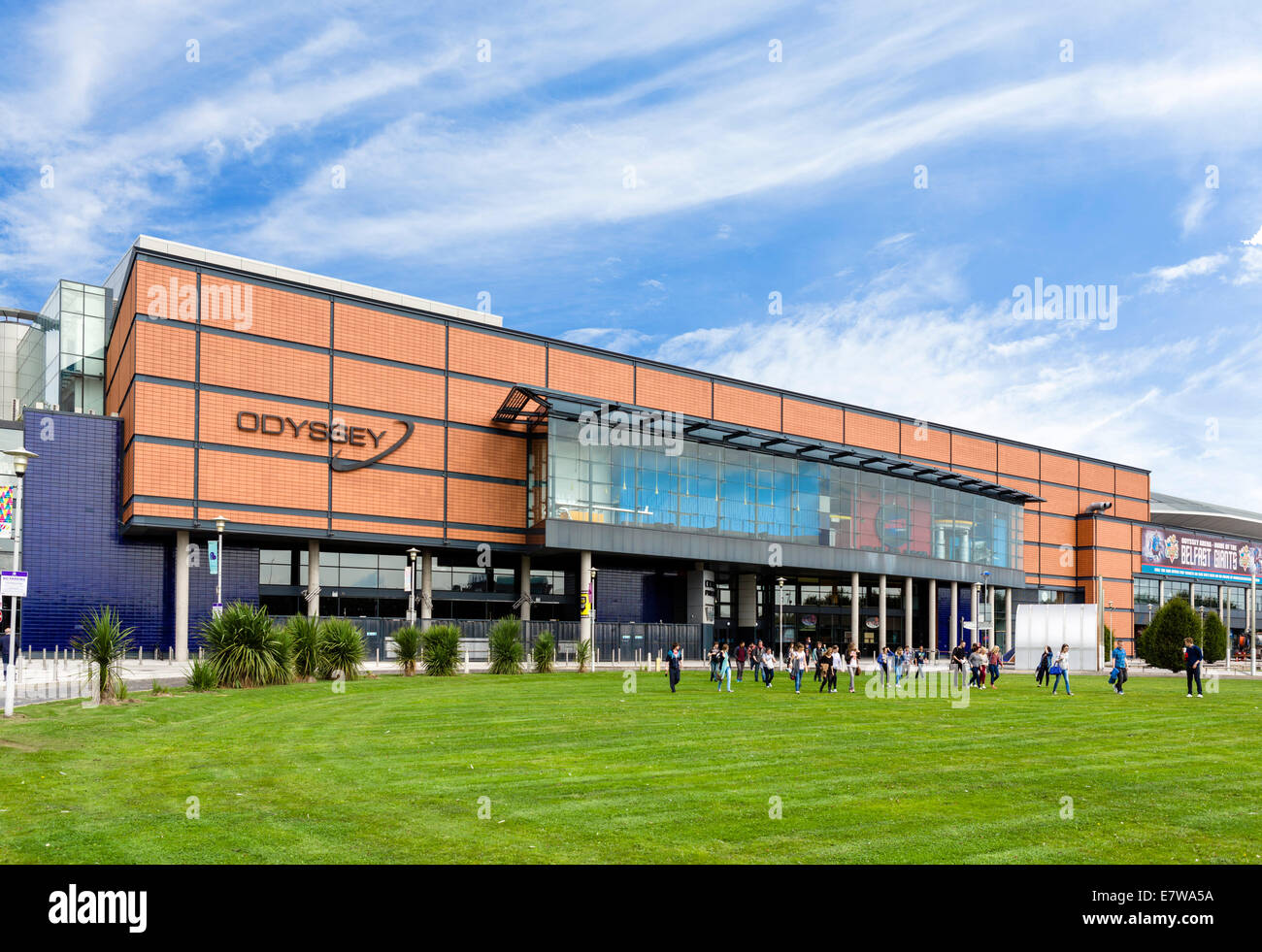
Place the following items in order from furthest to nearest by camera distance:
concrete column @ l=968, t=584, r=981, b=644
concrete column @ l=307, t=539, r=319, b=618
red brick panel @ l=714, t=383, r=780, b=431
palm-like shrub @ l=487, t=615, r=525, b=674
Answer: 1. concrete column @ l=968, t=584, r=981, b=644
2. red brick panel @ l=714, t=383, r=780, b=431
3. concrete column @ l=307, t=539, r=319, b=618
4. palm-like shrub @ l=487, t=615, r=525, b=674

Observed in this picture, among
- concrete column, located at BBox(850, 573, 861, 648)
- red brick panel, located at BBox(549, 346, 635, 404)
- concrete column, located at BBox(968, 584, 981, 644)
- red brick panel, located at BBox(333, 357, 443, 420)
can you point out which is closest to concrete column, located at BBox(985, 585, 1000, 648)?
concrete column, located at BBox(968, 584, 981, 644)

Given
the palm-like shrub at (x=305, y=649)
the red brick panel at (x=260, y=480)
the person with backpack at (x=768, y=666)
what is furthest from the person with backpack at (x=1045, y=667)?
the red brick panel at (x=260, y=480)

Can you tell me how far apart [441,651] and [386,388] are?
19260 mm

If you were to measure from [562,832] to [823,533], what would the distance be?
179 ft

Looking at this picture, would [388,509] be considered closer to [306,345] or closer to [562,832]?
[306,345]

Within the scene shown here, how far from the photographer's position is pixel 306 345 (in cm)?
4741

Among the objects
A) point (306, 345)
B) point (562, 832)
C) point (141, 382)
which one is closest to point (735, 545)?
point (306, 345)

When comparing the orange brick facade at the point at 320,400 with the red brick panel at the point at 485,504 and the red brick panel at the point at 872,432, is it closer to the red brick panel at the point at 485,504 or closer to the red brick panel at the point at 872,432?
the red brick panel at the point at 485,504

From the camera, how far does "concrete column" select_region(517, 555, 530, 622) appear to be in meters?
55.5

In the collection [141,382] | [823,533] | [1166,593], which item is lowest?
[1166,593]

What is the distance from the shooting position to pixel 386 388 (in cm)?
4966

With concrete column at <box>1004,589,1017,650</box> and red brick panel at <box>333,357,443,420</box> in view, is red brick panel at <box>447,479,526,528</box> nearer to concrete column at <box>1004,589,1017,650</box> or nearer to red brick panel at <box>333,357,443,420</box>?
red brick panel at <box>333,357,443,420</box>

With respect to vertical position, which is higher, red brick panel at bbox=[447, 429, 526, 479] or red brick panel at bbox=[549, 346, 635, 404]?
red brick panel at bbox=[549, 346, 635, 404]

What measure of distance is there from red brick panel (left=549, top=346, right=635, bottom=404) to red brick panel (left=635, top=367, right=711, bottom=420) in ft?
2.85
